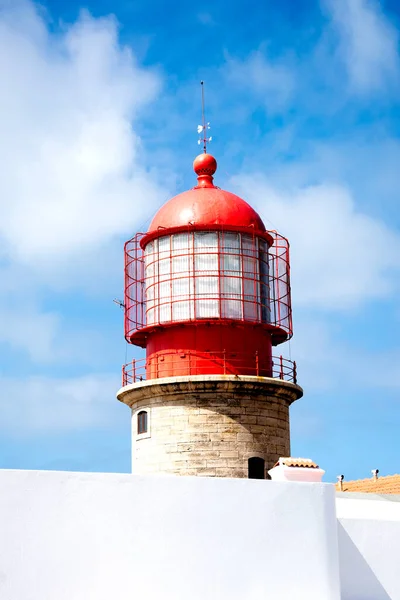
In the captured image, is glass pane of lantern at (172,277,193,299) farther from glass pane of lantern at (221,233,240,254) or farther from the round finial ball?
the round finial ball

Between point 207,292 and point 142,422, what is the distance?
289cm

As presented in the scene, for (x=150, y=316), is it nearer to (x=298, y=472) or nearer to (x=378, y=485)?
(x=298, y=472)

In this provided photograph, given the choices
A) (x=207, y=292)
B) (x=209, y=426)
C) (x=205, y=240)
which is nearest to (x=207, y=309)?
(x=207, y=292)

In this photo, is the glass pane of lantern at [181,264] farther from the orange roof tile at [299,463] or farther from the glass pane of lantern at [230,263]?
the orange roof tile at [299,463]

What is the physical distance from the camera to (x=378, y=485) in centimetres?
2459

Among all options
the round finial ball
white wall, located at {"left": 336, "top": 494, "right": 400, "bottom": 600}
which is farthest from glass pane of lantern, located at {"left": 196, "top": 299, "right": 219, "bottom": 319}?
white wall, located at {"left": 336, "top": 494, "right": 400, "bottom": 600}

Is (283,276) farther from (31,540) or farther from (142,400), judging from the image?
(31,540)

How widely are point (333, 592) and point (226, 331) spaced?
5.79 metres

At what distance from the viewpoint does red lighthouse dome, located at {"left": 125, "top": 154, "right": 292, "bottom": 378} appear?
18406 mm

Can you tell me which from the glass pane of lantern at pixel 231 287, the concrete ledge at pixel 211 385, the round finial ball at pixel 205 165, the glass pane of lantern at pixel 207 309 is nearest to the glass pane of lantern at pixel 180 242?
the glass pane of lantern at pixel 231 287

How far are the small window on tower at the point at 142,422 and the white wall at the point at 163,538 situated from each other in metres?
4.69

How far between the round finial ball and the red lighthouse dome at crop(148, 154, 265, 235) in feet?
1.44

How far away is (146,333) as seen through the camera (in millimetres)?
19297

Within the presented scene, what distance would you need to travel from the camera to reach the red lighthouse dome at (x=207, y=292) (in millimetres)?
18406
